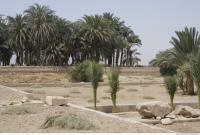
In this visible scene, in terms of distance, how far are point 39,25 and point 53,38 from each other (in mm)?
3829

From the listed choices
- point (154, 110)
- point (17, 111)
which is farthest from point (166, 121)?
point (17, 111)

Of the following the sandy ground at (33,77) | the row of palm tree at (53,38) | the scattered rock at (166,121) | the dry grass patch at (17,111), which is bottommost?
the scattered rock at (166,121)

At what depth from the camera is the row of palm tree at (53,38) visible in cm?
5966

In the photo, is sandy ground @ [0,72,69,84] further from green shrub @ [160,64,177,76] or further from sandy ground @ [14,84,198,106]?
sandy ground @ [14,84,198,106]

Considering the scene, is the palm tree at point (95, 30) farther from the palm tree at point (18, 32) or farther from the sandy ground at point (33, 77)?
the sandy ground at point (33, 77)

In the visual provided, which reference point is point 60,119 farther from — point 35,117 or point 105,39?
point 105,39

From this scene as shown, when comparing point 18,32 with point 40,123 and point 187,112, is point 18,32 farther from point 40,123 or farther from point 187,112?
point 40,123

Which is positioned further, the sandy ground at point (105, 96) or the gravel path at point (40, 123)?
the sandy ground at point (105, 96)

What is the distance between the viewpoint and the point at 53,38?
61.9 m

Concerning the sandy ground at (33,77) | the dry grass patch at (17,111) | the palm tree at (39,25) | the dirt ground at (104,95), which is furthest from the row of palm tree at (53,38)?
the dry grass patch at (17,111)

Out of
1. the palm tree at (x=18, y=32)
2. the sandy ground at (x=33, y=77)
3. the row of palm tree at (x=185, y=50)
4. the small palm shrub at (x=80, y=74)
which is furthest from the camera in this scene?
the palm tree at (x=18, y=32)

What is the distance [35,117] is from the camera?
42.3 ft

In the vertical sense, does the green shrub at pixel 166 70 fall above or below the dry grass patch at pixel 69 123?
above

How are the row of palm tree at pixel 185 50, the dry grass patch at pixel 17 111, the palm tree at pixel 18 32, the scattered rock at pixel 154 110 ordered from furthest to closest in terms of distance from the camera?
the palm tree at pixel 18 32
the row of palm tree at pixel 185 50
the scattered rock at pixel 154 110
the dry grass patch at pixel 17 111
